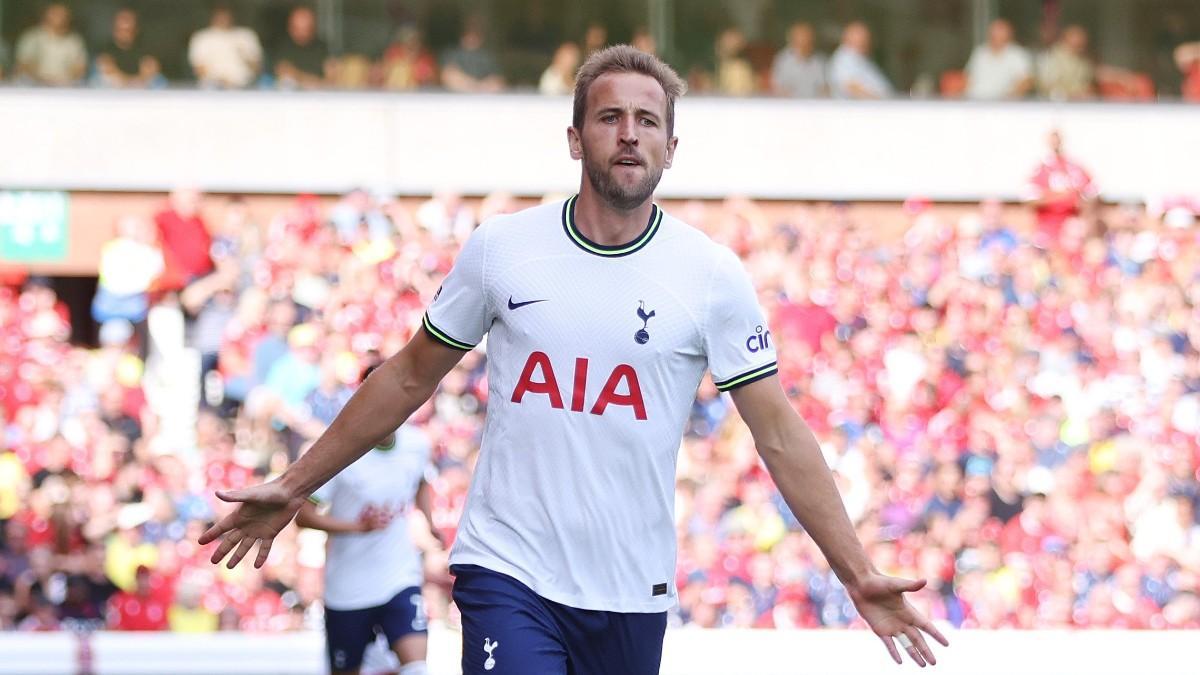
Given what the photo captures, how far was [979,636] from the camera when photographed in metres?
10.3

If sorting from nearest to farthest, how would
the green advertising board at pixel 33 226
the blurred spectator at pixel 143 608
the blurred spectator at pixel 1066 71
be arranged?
the blurred spectator at pixel 143 608 → the green advertising board at pixel 33 226 → the blurred spectator at pixel 1066 71

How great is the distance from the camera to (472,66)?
19.9m

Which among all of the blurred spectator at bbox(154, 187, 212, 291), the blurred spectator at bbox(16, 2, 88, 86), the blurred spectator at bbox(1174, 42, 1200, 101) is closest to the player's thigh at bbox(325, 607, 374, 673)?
the blurred spectator at bbox(154, 187, 212, 291)

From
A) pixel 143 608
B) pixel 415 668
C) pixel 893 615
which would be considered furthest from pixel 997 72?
pixel 893 615

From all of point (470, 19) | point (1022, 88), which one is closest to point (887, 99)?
point (1022, 88)

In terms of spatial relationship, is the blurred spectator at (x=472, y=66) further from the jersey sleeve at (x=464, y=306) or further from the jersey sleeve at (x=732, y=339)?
the jersey sleeve at (x=732, y=339)

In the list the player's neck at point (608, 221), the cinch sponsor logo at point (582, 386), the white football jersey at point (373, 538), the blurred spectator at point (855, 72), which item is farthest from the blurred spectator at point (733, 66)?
the cinch sponsor logo at point (582, 386)

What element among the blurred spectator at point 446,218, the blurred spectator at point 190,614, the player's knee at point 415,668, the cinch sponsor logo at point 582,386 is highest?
the blurred spectator at point 446,218

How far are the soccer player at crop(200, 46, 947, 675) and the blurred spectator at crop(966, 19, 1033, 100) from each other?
16.0 metres

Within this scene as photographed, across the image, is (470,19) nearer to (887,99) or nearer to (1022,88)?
(887,99)

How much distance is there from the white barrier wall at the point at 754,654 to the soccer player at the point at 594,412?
5048 millimetres

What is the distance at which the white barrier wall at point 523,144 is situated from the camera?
1958cm

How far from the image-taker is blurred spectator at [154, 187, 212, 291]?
16.8 meters

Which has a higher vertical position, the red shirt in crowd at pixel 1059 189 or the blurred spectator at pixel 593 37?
the blurred spectator at pixel 593 37
